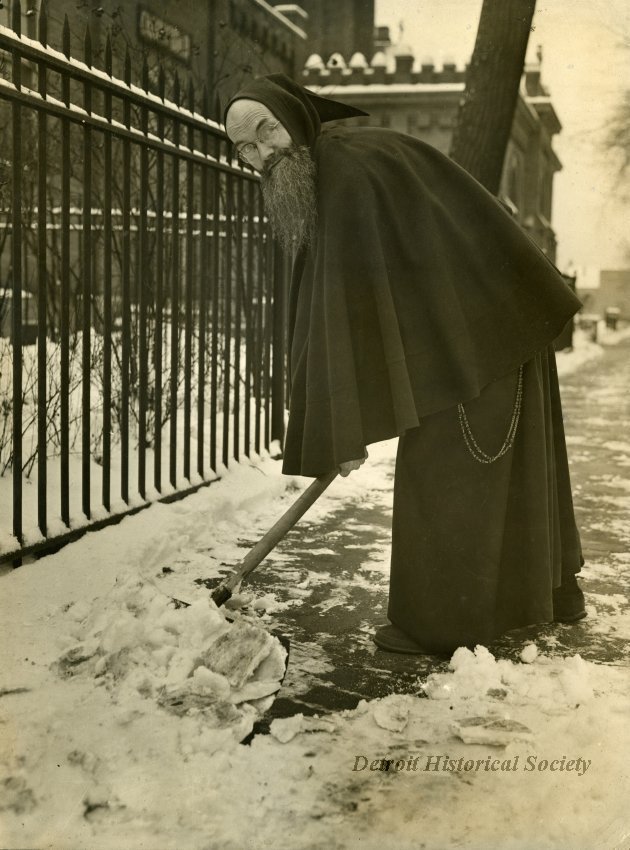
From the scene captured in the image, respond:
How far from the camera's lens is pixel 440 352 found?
10.7ft

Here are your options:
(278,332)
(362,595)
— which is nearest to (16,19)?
(362,595)

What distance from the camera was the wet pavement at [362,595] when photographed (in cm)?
315

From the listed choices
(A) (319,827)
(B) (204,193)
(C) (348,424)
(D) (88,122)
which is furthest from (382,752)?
(B) (204,193)

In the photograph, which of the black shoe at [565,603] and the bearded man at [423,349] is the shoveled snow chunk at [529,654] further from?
the black shoe at [565,603]

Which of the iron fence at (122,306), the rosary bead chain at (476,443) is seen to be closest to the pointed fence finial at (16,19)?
the iron fence at (122,306)

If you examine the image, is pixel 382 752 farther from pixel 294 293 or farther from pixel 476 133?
pixel 476 133

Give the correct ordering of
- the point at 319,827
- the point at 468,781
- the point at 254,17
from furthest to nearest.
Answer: the point at 254,17 < the point at 468,781 < the point at 319,827

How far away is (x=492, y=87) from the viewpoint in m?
7.72

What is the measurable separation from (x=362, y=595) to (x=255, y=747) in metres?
1.52

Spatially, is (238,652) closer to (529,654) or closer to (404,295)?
(529,654)

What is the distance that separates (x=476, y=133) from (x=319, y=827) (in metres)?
6.78

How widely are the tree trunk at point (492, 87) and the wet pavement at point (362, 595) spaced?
2.87 meters

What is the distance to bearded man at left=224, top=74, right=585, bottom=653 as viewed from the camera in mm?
3168

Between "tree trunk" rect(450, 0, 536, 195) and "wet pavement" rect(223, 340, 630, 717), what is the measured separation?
9.42 ft
